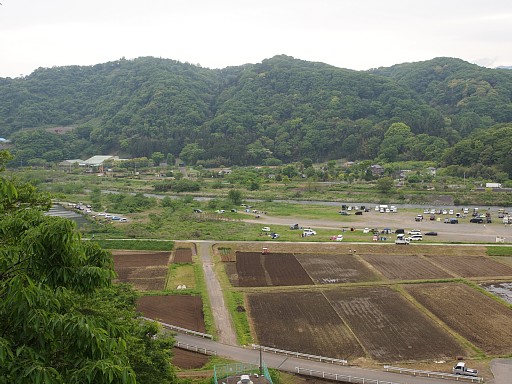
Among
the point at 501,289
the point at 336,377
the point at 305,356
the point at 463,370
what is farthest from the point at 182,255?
the point at 463,370

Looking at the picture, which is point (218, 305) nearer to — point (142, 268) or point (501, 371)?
point (142, 268)

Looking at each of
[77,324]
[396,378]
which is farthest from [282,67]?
[77,324]

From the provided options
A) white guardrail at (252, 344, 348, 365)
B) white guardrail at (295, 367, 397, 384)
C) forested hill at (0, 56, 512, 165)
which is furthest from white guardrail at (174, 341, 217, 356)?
forested hill at (0, 56, 512, 165)

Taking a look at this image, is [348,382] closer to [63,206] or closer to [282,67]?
[63,206]

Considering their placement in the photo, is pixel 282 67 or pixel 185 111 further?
pixel 282 67

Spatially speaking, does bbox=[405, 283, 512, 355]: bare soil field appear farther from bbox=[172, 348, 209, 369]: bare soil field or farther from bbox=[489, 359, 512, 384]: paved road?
bbox=[172, 348, 209, 369]: bare soil field

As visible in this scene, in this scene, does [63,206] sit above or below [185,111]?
below
